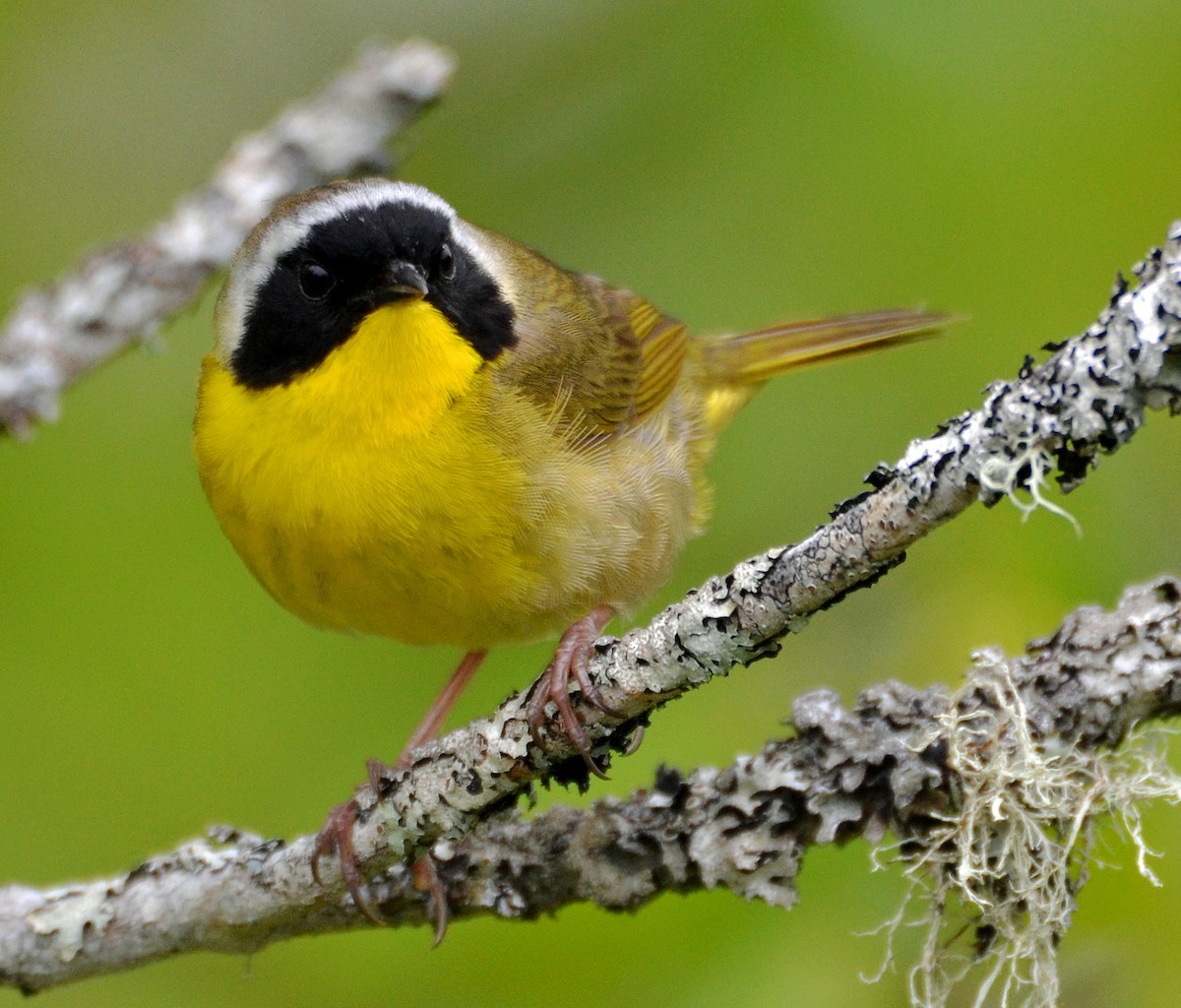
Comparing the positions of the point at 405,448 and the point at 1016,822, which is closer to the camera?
the point at 1016,822

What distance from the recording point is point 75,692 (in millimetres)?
4520

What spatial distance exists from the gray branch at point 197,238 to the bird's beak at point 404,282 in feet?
3.61

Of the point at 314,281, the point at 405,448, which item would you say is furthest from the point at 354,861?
the point at 314,281

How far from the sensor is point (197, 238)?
183 inches

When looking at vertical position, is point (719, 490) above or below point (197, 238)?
below

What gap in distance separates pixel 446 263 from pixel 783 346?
1.71 metres

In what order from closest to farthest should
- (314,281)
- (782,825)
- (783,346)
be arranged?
(782,825)
(314,281)
(783,346)

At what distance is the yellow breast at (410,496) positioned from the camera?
146 inches

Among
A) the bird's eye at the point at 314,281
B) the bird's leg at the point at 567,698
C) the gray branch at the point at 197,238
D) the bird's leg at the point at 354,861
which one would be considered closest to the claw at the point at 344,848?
the bird's leg at the point at 354,861

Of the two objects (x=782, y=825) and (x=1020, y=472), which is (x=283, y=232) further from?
(x=1020, y=472)

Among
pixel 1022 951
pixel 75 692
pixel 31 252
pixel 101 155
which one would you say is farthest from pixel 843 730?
pixel 101 155

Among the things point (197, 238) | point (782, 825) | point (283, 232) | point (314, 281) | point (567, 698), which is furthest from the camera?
point (197, 238)

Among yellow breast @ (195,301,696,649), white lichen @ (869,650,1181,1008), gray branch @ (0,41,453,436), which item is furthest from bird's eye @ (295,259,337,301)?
white lichen @ (869,650,1181,1008)

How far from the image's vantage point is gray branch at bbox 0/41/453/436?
434cm
